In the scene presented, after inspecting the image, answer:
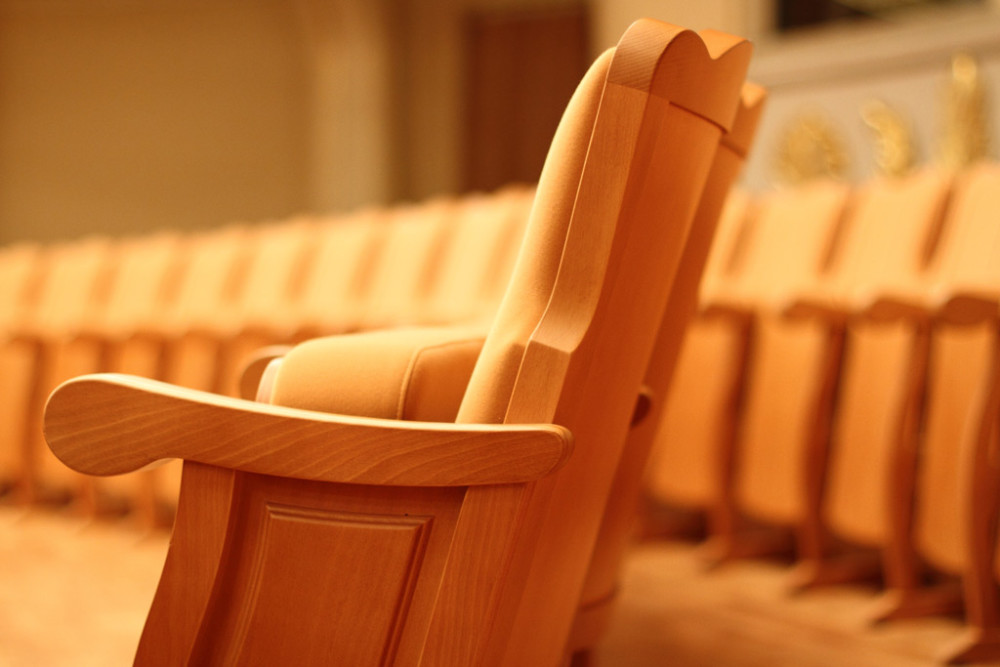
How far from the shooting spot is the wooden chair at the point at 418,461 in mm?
209

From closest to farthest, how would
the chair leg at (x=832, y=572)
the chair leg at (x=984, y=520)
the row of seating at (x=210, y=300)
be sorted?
the chair leg at (x=984, y=520), the chair leg at (x=832, y=572), the row of seating at (x=210, y=300)

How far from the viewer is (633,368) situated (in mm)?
249

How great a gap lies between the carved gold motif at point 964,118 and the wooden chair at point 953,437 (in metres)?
0.44

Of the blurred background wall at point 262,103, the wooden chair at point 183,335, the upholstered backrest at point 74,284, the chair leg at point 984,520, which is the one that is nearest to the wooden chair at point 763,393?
the chair leg at point 984,520

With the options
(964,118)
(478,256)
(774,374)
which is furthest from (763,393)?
(964,118)

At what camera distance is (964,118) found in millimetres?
940

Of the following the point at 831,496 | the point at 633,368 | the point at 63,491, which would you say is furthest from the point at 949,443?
the point at 63,491

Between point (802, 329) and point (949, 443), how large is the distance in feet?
0.42

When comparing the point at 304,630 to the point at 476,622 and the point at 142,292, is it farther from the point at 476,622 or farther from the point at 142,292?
the point at 142,292

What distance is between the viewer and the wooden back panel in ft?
1.80

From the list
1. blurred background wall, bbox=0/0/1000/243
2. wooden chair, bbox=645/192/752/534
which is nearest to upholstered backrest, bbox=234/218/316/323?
wooden chair, bbox=645/192/752/534

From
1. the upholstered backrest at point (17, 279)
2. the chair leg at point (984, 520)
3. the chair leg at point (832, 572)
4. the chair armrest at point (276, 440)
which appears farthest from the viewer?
the upholstered backrest at point (17, 279)

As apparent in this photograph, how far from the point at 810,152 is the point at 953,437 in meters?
0.66

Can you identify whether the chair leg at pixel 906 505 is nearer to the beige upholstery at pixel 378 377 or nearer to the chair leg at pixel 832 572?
the chair leg at pixel 832 572
